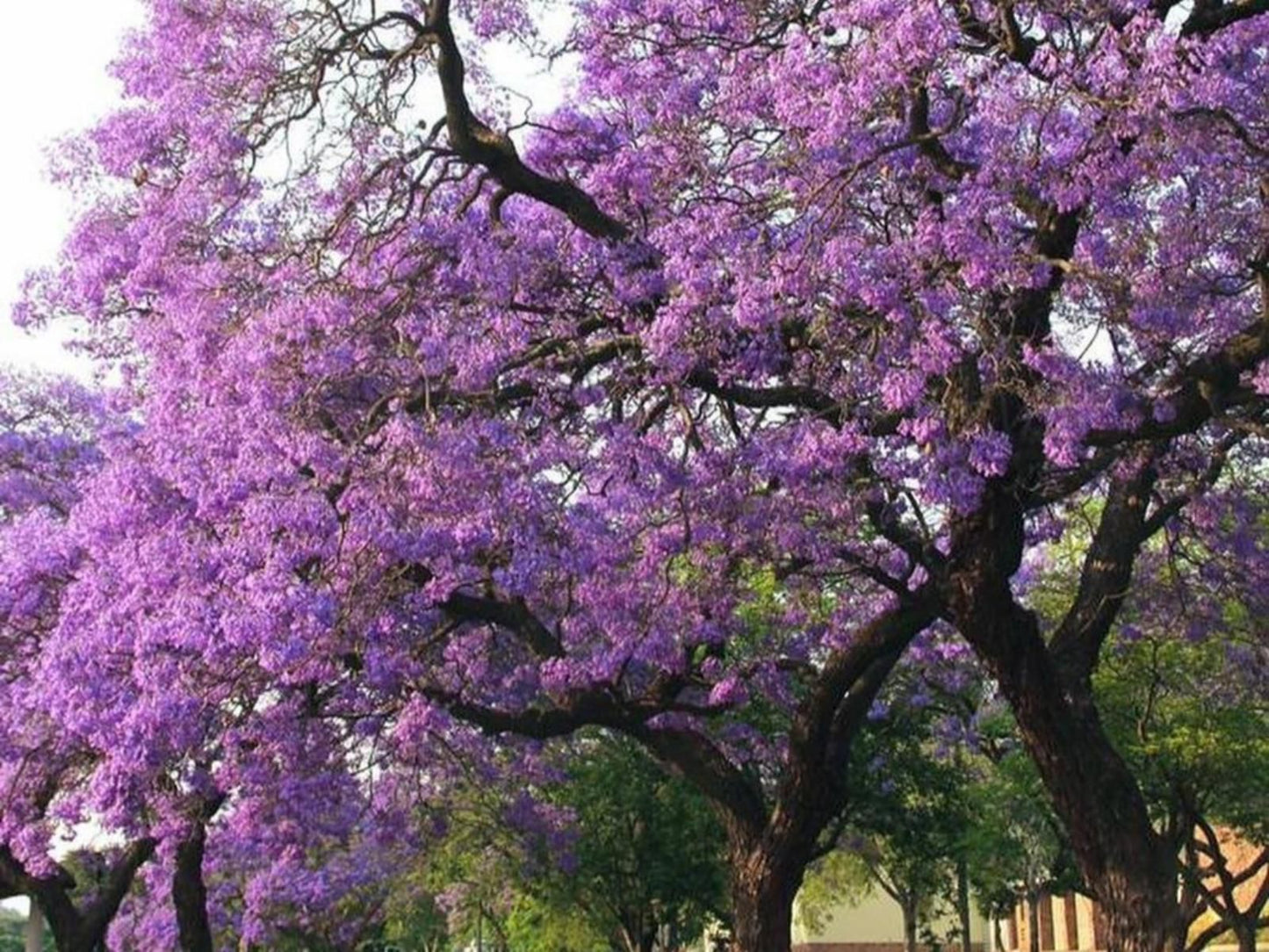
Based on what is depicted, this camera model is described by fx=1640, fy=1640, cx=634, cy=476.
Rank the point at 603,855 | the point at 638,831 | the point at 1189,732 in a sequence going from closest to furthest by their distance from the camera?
the point at 1189,732, the point at 638,831, the point at 603,855

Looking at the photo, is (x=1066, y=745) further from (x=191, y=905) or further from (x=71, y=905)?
→ (x=71, y=905)

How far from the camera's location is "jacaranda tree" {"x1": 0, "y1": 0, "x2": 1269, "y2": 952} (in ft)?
36.9

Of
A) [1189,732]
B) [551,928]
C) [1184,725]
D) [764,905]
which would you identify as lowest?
[764,905]

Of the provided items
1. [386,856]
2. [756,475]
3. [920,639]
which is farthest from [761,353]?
[386,856]

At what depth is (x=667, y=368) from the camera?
40.1ft

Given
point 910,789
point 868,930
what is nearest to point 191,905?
point 910,789

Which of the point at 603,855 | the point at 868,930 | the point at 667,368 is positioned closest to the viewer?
the point at 667,368

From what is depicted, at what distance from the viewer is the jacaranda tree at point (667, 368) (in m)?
11.3

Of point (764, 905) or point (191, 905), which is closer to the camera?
point (764, 905)

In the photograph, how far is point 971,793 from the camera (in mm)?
27688

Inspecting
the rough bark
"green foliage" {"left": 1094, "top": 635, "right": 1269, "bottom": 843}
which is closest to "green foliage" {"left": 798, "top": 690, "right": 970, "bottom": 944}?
"green foliage" {"left": 1094, "top": 635, "right": 1269, "bottom": 843}

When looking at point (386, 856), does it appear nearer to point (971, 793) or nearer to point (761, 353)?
point (971, 793)

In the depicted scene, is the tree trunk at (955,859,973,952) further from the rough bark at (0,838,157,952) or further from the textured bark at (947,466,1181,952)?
the textured bark at (947,466,1181,952)

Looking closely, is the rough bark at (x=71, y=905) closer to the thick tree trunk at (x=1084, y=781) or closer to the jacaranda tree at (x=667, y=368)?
the jacaranda tree at (x=667, y=368)
